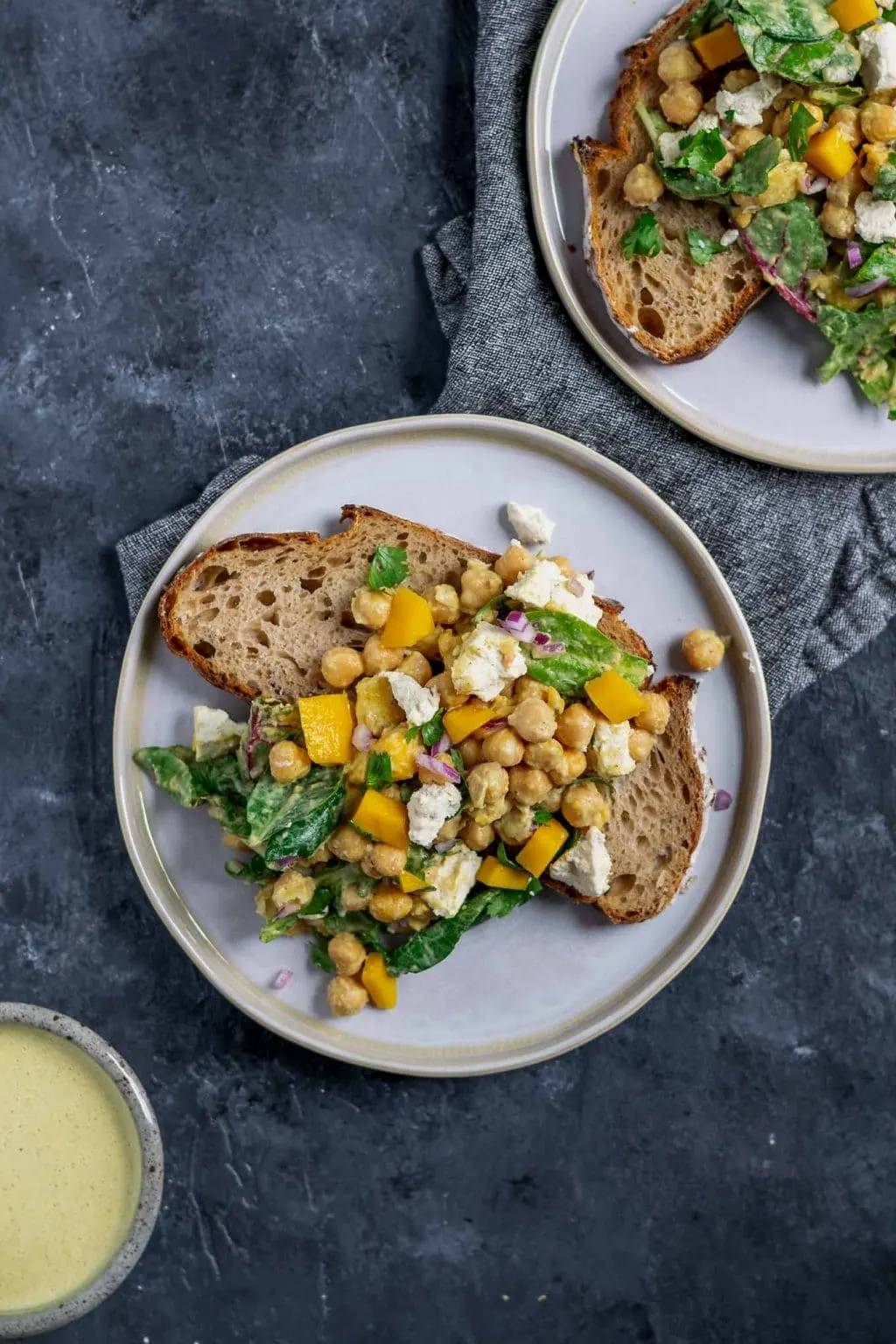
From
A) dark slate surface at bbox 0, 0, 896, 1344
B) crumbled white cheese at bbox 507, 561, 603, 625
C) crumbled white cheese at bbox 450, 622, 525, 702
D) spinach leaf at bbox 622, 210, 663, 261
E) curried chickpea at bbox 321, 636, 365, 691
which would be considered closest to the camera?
crumbled white cheese at bbox 450, 622, 525, 702

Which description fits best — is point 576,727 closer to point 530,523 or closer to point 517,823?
point 517,823

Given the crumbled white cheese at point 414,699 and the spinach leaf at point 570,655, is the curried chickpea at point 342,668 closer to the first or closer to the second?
the crumbled white cheese at point 414,699

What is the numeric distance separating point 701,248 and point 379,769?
1.69 metres

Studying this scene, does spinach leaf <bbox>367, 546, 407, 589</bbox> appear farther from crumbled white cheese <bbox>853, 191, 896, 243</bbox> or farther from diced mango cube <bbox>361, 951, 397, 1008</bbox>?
crumbled white cheese <bbox>853, 191, 896, 243</bbox>

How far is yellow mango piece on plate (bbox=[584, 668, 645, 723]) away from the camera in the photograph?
2830 mm

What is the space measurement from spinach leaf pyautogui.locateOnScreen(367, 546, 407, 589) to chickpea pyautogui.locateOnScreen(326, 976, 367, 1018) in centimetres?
107

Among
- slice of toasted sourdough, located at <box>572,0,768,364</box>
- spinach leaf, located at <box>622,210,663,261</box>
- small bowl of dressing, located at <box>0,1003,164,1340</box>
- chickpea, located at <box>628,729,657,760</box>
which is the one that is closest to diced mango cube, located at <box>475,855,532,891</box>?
chickpea, located at <box>628,729,657,760</box>

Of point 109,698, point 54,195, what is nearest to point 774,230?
point 54,195

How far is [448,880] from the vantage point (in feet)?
9.41

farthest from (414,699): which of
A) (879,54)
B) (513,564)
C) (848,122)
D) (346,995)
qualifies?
(879,54)

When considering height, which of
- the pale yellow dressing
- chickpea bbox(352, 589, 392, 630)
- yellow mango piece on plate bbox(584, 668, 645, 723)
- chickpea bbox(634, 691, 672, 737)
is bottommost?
the pale yellow dressing

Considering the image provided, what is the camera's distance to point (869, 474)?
3.30 metres

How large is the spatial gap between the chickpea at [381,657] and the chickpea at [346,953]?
28.5 inches

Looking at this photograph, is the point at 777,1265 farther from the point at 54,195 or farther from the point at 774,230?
the point at 54,195
